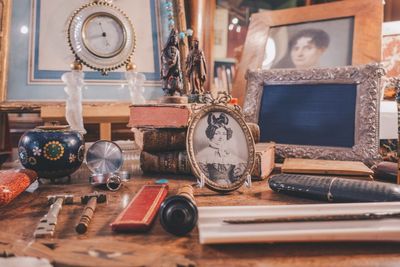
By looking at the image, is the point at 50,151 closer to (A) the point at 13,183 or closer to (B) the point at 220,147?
(A) the point at 13,183

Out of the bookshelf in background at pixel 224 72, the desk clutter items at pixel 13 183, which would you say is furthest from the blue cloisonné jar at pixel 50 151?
the bookshelf in background at pixel 224 72

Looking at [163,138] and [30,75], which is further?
[30,75]

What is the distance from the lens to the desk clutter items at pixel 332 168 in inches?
32.5

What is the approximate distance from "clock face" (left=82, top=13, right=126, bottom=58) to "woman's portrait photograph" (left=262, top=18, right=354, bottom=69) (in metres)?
0.63

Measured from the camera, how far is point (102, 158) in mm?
936

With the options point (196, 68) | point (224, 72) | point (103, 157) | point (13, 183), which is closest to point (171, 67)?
point (196, 68)

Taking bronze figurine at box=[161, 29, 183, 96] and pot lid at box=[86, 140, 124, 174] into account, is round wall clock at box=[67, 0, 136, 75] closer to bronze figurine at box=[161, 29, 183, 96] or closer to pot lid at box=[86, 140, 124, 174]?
bronze figurine at box=[161, 29, 183, 96]

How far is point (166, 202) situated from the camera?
542 mm

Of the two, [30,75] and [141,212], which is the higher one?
[30,75]

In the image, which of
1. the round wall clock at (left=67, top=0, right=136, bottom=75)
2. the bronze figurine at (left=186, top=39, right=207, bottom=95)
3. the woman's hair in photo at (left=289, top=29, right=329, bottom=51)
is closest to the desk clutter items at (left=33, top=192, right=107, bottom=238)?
the bronze figurine at (left=186, top=39, right=207, bottom=95)

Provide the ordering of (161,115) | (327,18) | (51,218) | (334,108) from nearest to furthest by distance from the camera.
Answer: (51,218) → (161,115) → (334,108) → (327,18)

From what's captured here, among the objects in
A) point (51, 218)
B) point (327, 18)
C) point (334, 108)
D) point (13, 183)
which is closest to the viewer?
point (51, 218)

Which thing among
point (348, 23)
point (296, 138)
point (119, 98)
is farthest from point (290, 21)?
point (119, 98)

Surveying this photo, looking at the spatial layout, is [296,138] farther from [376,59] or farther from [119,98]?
[119,98]
